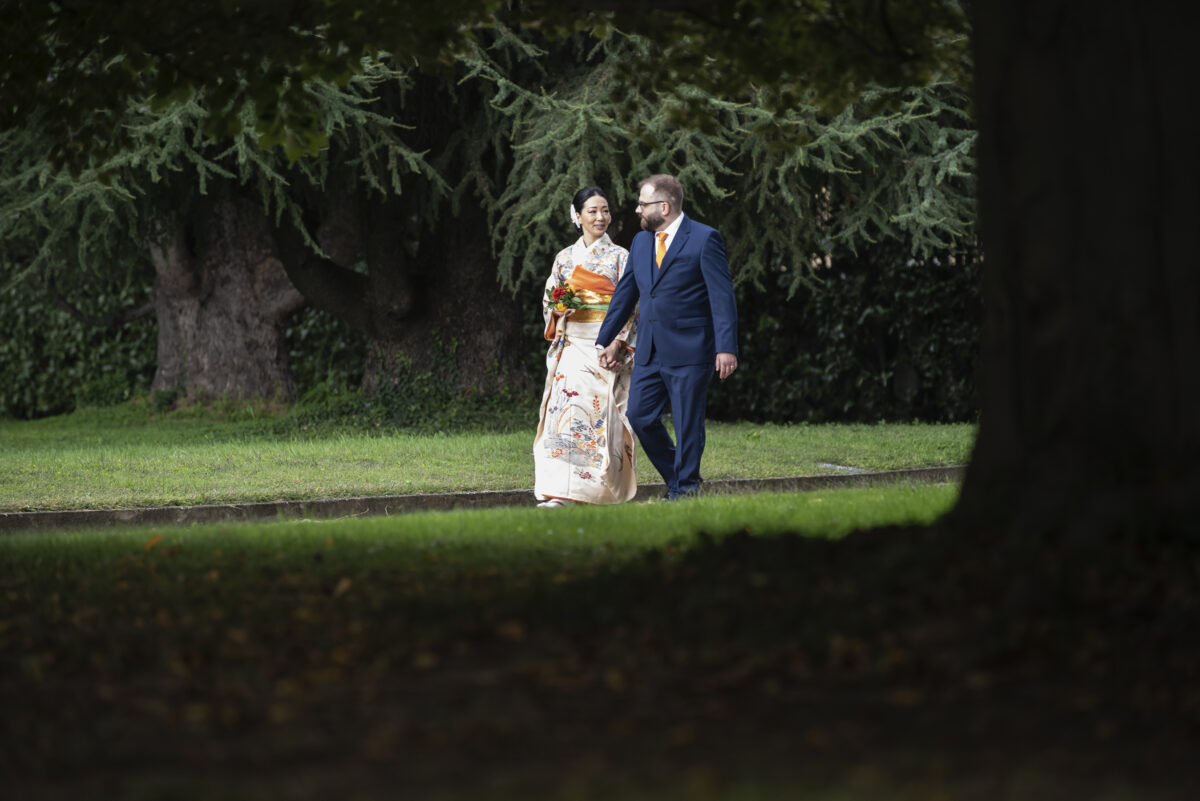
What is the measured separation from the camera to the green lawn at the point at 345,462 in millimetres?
11203

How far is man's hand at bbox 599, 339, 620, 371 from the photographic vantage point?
400 inches

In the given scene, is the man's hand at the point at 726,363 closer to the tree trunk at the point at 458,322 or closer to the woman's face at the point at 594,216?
the woman's face at the point at 594,216

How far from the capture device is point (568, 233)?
51.6 feet

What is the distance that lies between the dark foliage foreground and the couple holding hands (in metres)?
4.06

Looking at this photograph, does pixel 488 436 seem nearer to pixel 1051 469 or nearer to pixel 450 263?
pixel 450 263

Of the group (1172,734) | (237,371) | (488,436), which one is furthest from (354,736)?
(237,371)

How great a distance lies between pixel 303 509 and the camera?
10.6 m

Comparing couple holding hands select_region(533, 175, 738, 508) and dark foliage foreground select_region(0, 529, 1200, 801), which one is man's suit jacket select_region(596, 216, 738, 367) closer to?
couple holding hands select_region(533, 175, 738, 508)

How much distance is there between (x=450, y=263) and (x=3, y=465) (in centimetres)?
609

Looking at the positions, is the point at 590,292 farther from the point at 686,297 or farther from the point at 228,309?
the point at 228,309

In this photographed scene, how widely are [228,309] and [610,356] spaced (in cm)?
1067

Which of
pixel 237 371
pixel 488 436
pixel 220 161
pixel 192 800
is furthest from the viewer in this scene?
pixel 237 371

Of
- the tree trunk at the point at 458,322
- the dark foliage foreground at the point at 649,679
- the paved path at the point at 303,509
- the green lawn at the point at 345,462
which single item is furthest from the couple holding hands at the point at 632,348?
the tree trunk at the point at 458,322

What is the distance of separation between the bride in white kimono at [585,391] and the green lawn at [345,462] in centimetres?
133
